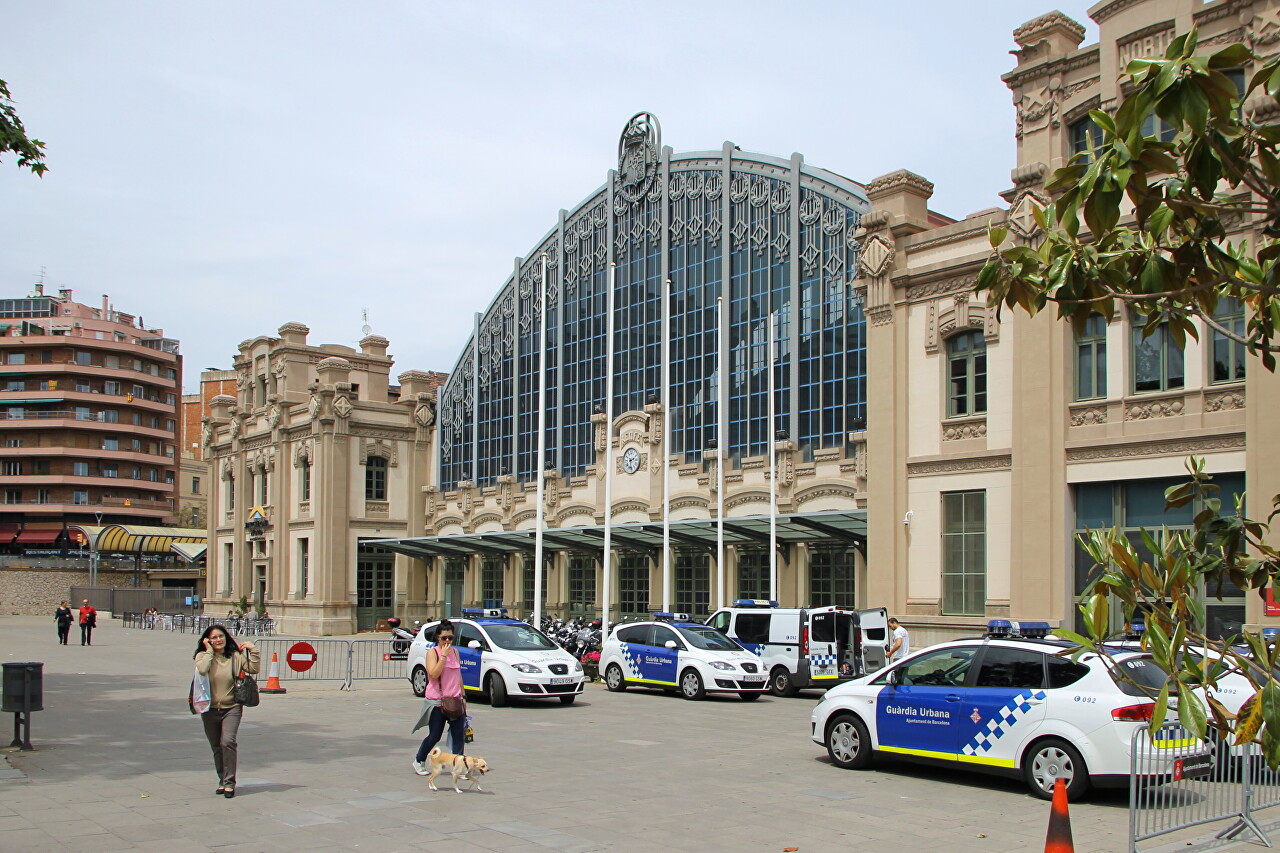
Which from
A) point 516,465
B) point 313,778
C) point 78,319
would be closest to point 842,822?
point 313,778

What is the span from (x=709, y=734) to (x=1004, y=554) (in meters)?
11.5

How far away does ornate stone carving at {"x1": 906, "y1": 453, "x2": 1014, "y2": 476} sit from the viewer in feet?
90.3

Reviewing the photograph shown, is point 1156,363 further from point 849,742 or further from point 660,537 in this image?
point 660,537

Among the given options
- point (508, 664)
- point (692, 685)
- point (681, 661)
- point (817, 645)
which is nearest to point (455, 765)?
point (508, 664)

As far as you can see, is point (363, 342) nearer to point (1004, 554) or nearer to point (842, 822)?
point (1004, 554)

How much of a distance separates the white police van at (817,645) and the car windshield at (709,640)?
2.71 ft

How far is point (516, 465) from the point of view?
51.0 metres

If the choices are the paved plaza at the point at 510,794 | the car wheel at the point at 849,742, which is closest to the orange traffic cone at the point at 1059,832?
the paved plaza at the point at 510,794

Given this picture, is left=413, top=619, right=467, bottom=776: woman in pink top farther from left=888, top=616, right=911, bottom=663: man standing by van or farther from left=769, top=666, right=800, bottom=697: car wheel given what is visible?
left=769, top=666, right=800, bottom=697: car wheel

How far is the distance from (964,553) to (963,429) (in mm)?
2981

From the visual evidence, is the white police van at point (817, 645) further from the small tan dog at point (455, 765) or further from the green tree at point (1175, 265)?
the green tree at point (1175, 265)

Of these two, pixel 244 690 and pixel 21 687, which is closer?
pixel 244 690

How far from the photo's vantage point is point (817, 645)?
84.4 feet

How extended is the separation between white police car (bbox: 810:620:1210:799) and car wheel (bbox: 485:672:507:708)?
354 inches
